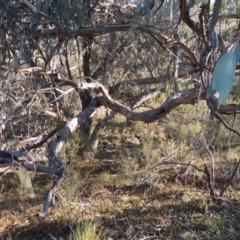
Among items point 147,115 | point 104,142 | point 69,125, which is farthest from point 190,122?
point 69,125

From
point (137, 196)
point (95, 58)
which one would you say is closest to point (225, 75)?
point (137, 196)

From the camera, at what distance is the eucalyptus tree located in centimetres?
199

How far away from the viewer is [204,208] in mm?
3207

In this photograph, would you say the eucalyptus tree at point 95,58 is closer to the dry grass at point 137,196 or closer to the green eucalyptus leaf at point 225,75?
the green eucalyptus leaf at point 225,75

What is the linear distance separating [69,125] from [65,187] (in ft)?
2.25

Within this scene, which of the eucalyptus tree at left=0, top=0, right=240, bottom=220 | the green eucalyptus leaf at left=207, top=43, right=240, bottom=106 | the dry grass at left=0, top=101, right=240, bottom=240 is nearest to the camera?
the green eucalyptus leaf at left=207, top=43, right=240, bottom=106

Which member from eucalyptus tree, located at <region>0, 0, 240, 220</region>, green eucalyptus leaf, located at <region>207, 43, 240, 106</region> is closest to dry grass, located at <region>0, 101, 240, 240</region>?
eucalyptus tree, located at <region>0, 0, 240, 220</region>

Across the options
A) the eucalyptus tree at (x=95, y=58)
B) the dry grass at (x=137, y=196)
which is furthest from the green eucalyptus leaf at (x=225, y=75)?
the dry grass at (x=137, y=196)

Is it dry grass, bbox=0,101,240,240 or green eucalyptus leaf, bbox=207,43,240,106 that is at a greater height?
green eucalyptus leaf, bbox=207,43,240,106

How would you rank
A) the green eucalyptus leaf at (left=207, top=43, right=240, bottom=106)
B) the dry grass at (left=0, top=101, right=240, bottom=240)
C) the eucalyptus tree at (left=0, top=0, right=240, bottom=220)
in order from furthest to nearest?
the dry grass at (left=0, top=101, right=240, bottom=240)
the eucalyptus tree at (left=0, top=0, right=240, bottom=220)
the green eucalyptus leaf at (left=207, top=43, right=240, bottom=106)

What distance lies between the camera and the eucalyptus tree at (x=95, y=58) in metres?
1.99

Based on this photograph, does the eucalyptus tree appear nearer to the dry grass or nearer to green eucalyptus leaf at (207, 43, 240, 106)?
green eucalyptus leaf at (207, 43, 240, 106)

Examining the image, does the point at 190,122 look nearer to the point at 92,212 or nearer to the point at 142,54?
the point at 142,54

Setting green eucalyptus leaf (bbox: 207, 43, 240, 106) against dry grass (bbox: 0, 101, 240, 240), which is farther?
dry grass (bbox: 0, 101, 240, 240)
